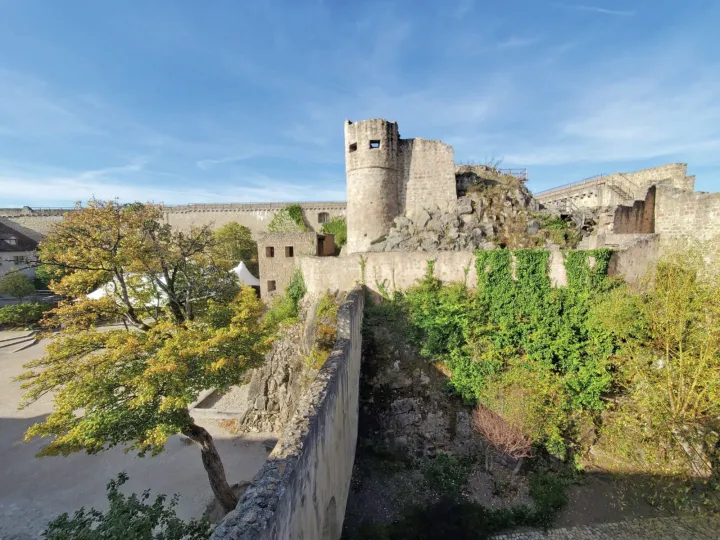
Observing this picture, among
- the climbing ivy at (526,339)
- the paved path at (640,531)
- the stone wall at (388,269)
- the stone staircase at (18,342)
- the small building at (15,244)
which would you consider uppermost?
the small building at (15,244)

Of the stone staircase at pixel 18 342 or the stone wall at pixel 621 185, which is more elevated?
the stone wall at pixel 621 185

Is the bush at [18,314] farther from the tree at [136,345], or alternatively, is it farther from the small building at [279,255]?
the tree at [136,345]

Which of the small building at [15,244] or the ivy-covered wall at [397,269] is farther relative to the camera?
the small building at [15,244]

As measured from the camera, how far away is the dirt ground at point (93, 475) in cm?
959

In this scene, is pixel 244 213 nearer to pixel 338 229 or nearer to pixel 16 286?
pixel 338 229

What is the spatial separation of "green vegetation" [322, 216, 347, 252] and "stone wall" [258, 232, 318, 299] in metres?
9.89

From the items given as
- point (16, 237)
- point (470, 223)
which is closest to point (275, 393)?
point (470, 223)

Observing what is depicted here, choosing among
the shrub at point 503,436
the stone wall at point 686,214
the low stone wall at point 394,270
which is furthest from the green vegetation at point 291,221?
the stone wall at point 686,214

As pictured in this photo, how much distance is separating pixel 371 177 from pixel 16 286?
113 ft

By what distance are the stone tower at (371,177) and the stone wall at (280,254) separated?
3118 millimetres

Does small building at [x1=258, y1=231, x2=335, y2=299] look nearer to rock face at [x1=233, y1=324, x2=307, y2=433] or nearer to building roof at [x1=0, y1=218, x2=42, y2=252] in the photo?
rock face at [x1=233, y1=324, x2=307, y2=433]

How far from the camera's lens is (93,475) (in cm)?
1086

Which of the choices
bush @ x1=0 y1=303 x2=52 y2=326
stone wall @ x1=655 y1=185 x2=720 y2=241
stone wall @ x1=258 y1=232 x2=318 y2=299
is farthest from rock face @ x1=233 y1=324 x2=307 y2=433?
bush @ x1=0 y1=303 x2=52 y2=326

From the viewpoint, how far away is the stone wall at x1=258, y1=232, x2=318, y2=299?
19.2 meters
